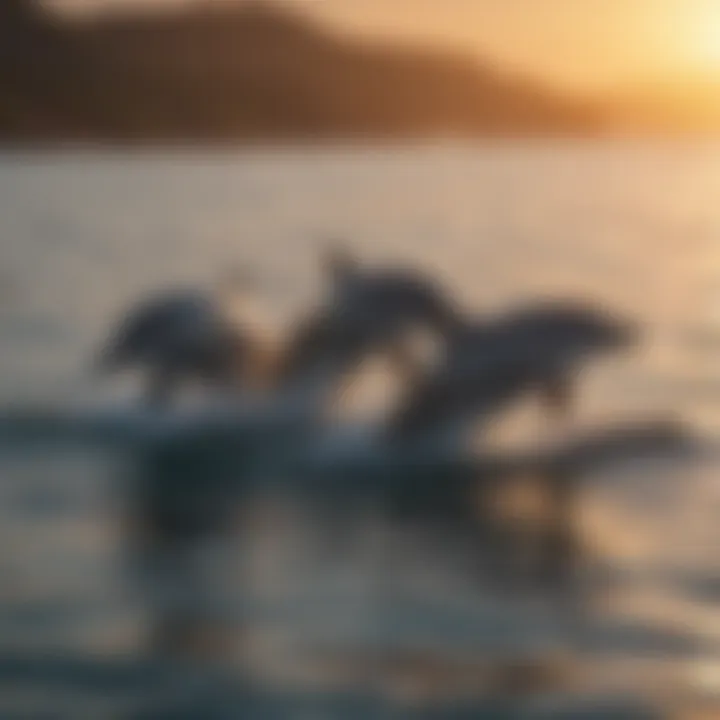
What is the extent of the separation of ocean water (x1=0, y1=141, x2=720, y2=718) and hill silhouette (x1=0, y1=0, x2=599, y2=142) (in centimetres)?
2

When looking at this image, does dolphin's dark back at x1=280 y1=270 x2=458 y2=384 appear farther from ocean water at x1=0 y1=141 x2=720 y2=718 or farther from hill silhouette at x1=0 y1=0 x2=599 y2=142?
hill silhouette at x1=0 y1=0 x2=599 y2=142

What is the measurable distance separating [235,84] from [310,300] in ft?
0.63

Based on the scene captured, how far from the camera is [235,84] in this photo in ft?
3.16

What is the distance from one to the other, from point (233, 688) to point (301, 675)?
2.3 inches

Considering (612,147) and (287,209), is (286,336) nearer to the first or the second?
(287,209)

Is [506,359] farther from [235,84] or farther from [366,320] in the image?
[235,84]

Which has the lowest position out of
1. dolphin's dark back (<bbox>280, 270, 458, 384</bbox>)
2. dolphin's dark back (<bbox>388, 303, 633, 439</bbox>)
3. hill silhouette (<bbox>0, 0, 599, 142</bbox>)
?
dolphin's dark back (<bbox>388, 303, 633, 439</bbox>)

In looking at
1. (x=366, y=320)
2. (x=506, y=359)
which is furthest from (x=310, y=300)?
(x=506, y=359)

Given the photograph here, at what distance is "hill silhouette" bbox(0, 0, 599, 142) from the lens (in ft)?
3.11

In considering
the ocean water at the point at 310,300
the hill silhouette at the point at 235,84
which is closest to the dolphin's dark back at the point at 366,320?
the ocean water at the point at 310,300

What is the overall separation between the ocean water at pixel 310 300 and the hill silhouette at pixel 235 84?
0.02m

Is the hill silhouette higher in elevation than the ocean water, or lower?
higher

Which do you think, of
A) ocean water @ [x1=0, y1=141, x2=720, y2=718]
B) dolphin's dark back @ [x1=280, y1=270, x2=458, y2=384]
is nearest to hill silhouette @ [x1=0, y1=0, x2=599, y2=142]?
ocean water @ [x1=0, y1=141, x2=720, y2=718]

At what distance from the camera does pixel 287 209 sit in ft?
3.13
